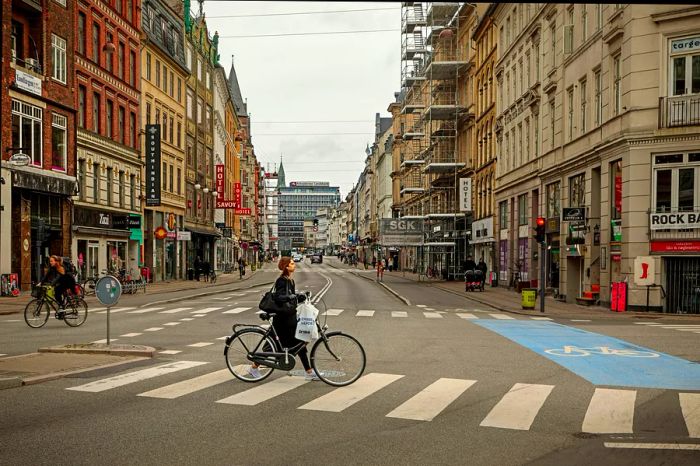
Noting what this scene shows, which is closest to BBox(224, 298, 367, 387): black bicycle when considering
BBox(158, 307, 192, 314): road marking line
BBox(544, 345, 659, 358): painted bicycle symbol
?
BBox(544, 345, 659, 358): painted bicycle symbol

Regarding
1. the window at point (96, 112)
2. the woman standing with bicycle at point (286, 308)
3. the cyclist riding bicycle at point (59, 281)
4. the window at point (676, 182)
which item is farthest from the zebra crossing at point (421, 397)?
the window at point (96, 112)

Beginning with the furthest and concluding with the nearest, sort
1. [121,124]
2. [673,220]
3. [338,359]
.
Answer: [121,124] < [673,220] < [338,359]

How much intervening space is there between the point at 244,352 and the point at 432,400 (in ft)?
9.41

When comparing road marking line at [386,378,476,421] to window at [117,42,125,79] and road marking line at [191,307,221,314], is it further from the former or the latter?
window at [117,42,125,79]

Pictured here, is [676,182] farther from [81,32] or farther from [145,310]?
[81,32]

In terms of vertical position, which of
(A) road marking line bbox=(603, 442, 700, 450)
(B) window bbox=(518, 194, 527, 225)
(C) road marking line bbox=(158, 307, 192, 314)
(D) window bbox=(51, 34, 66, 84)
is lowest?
(C) road marking line bbox=(158, 307, 192, 314)

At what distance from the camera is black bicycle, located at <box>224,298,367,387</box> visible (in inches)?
409

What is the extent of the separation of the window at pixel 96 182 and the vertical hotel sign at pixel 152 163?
6.63 meters

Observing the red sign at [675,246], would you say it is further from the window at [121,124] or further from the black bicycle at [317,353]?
the window at [121,124]

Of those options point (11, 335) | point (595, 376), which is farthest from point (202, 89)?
point (595, 376)

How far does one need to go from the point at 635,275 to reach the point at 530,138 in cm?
1572

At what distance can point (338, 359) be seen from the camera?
1043 centimetres

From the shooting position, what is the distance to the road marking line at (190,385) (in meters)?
9.61

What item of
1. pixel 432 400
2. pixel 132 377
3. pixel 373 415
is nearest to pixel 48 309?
pixel 132 377
